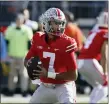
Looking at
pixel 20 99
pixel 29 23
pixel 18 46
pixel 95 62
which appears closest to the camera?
pixel 95 62

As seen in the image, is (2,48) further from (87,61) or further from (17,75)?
(87,61)

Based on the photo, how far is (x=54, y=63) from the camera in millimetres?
5762

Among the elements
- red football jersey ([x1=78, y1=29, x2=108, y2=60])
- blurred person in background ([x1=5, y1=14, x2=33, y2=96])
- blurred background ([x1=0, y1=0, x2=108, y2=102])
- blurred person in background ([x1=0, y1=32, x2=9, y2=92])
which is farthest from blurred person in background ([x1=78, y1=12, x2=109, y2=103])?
blurred person in background ([x1=0, y1=32, x2=9, y2=92])

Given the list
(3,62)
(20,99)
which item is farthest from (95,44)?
(3,62)

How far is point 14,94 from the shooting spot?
10.7 m

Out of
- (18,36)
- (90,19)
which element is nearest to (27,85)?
(18,36)

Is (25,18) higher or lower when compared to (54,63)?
lower

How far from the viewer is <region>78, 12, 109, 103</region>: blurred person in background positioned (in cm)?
814

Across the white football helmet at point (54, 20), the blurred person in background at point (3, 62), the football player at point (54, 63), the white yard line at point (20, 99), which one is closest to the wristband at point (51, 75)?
the football player at point (54, 63)

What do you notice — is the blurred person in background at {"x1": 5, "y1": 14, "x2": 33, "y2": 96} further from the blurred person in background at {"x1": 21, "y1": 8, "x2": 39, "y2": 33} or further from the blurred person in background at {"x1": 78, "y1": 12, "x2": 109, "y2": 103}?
the blurred person in background at {"x1": 78, "y1": 12, "x2": 109, "y2": 103}

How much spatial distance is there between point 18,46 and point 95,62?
232cm

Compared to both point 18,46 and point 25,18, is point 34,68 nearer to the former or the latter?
point 18,46

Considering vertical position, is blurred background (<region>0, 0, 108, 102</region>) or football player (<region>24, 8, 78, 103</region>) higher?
football player (<region>24, 8, 78, 103</region>)

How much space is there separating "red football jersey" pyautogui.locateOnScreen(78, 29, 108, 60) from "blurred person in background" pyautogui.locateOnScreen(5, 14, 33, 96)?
6.68 feet
